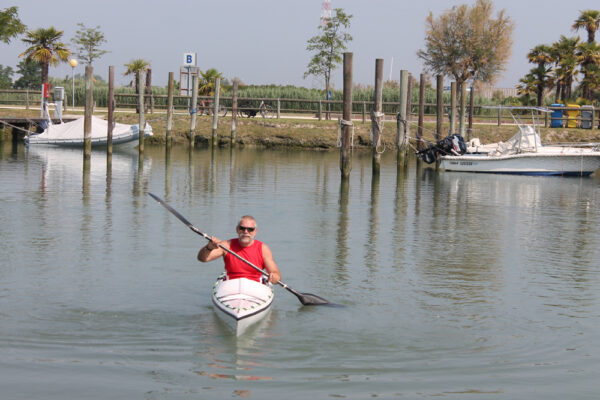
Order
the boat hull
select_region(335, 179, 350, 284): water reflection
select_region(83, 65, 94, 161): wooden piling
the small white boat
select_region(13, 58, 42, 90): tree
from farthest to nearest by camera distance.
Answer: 1. select_region(13, 58, 42, 90): tree
2. the small white boat
3. the boat hull
4. select_region(83, 65, 94, 161): wooden piling
5. select_region(335, 179, 350, 284): water reflection

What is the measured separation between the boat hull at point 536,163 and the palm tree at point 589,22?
2762 centimetres

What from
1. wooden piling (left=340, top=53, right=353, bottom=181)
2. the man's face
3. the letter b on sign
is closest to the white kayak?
the man's face

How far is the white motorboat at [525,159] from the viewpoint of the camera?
30453 mm

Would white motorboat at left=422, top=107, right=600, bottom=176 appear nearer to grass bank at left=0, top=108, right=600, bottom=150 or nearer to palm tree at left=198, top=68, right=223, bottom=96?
grass bank at left=0, top=108, right=600, bottom=150

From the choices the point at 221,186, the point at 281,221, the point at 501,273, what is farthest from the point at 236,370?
the point at 221,186

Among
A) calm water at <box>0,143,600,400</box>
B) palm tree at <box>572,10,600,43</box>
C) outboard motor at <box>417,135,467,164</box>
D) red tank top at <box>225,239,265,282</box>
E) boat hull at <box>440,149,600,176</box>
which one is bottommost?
calm water at <box>0,143,600,400</box>

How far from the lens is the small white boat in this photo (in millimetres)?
37031

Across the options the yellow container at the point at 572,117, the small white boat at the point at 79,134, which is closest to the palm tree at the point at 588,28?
the yellow container at the point at 572,117

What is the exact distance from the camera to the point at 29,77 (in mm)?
88375

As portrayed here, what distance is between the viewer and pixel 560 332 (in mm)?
9688

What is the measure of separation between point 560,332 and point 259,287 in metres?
3.61

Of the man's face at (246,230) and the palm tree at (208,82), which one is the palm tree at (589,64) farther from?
the man's face at (246,230)

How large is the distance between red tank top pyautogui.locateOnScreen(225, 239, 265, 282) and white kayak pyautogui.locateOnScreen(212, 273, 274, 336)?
0.47 ft

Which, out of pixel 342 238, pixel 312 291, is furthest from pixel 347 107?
pixel 312 291
